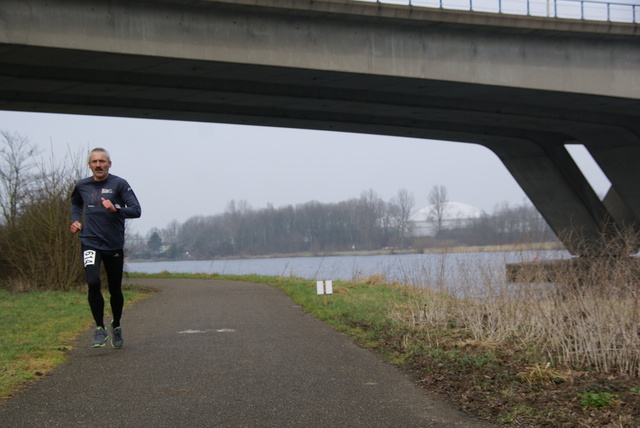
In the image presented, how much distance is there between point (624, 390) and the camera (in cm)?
568

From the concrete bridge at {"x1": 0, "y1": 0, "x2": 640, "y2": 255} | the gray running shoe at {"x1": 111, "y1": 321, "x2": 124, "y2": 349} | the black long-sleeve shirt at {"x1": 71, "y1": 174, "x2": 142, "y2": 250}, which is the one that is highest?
the concrete bridge at {"x1": 0, "y1": 0, "x2": 640, "y2": 255}

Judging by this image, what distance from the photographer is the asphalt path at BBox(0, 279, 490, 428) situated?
5.03 metres

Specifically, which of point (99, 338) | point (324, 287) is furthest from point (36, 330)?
point (324, 287)

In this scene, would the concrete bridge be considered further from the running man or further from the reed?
the running man

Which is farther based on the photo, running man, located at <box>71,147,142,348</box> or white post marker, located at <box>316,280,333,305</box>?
white post marker, located at <box>316,280,333,305</box>

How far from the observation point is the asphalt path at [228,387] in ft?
16.5

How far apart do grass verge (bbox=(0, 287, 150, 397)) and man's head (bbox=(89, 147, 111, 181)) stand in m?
1.98

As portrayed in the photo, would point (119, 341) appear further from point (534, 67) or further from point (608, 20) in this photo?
point (608, 20)

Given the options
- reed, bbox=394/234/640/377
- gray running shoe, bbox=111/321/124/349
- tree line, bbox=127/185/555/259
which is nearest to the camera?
reed, bbox=394/234/640/377

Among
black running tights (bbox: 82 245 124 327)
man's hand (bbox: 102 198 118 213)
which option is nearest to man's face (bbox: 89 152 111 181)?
man's hand (bbox: 102 198 118 213)

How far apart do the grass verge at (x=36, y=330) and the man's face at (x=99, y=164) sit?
6.49ft

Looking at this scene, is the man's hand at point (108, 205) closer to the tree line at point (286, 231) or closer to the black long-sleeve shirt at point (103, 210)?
the black long-sleeve shirt at point (103, 210)

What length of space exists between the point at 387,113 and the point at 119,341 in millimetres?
19820

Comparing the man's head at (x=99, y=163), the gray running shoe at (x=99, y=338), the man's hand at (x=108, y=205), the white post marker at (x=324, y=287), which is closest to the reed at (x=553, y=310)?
the white post marker at (x=324, y=287)
